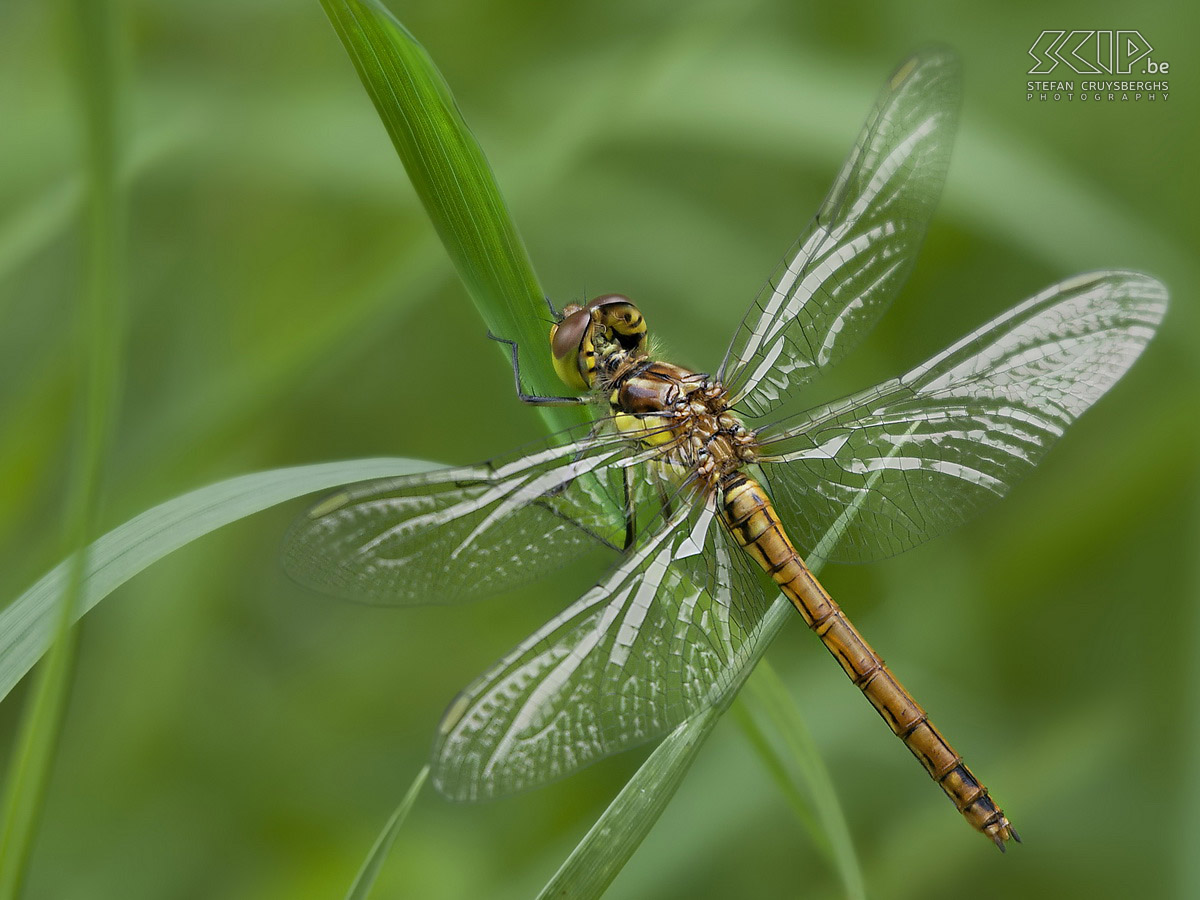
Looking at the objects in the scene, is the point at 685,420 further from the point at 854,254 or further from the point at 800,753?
the point at 800,753

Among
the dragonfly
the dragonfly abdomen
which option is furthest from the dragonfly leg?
the dragonfly abdomen

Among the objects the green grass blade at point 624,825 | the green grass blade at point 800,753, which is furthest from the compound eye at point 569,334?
the green grass blade at point 624,825

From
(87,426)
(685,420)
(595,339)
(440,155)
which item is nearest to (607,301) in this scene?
(595,339)

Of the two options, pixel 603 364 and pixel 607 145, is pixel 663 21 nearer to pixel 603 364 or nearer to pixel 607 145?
pixel 607 145

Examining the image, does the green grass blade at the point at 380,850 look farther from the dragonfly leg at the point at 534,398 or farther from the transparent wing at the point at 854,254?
the transparent wing at the point at 854,254

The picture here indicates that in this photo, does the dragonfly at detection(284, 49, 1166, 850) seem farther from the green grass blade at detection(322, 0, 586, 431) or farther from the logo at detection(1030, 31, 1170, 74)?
the logo at detection(1030, 31, 1170, 74)

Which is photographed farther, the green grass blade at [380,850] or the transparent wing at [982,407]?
the transparent wing at [982,407]

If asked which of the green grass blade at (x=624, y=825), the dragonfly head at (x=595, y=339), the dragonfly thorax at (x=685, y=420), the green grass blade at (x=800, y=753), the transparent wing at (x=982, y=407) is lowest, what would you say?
the green grass blade at (x=800, y=753)

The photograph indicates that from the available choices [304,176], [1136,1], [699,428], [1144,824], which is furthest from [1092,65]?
[304,176]
